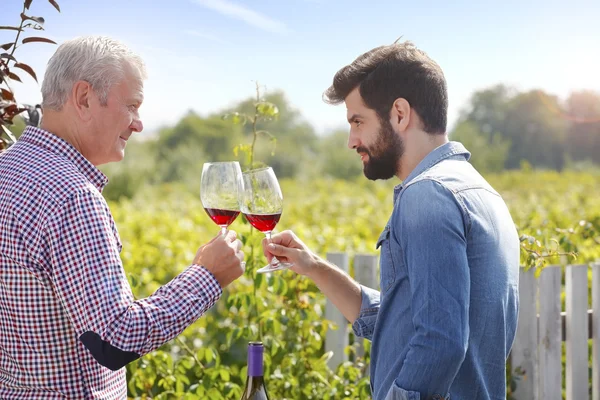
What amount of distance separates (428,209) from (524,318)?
7.19ft

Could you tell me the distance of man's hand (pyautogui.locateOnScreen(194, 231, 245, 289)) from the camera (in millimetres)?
1748

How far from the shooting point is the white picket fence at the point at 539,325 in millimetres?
3516

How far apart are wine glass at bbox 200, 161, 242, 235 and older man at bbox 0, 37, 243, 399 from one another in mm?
222

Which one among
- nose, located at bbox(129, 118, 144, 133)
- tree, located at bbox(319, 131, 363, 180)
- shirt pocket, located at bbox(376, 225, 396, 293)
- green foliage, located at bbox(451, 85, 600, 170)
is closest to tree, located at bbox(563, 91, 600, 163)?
green foliage, located at bbox(451, 85, 600, 170)

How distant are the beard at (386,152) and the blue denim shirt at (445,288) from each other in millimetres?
98

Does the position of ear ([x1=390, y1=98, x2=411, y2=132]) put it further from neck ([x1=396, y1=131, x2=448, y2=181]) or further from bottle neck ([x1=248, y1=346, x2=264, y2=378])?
bottle neck ([x1=248, y1=346, x2=264, y2=378])

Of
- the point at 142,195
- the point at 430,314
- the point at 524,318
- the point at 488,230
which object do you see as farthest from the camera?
the point at 142,195

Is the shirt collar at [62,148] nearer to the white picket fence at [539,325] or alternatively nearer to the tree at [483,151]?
the white picket fence at [539,325]

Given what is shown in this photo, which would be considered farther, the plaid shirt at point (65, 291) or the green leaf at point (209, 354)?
the green leaf at point (209, 354)

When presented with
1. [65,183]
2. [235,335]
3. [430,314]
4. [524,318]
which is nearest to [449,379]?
[430,314]

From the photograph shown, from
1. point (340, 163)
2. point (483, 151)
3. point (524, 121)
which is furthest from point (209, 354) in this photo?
point (524, 121)

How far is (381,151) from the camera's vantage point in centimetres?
193

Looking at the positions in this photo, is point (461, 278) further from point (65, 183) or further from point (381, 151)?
point (65, 183)

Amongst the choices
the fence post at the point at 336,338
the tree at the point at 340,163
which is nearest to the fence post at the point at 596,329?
the fence post at the point at 336,338
